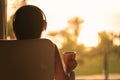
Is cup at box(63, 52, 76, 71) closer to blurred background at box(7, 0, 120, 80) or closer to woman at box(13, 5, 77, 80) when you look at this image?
woman at box(13, 5, 77, 80)

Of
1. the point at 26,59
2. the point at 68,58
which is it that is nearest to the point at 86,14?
the point at 68,58

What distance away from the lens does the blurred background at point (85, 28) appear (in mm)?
1690

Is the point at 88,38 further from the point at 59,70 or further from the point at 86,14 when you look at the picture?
the point at 59,70

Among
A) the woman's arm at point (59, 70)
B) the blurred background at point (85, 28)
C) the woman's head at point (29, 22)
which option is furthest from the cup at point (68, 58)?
the blurred background at point (85, 28)

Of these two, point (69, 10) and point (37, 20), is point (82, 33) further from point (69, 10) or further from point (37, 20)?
point (37, 20)

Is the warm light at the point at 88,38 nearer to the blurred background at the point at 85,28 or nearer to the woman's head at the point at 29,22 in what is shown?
the blurred background at the point at 85,28

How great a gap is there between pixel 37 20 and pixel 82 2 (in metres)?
0.61

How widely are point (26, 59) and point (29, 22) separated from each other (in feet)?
0.54

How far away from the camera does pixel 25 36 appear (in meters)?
1.17

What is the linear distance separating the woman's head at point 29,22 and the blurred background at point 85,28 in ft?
1.45

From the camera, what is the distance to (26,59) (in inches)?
42.3

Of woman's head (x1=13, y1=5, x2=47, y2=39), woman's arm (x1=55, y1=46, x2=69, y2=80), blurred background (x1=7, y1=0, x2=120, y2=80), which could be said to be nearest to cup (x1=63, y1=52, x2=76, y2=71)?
woman's arm (x1=55, y1=46, x2=69, y2=80)

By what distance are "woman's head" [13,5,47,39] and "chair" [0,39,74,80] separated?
0.32ft

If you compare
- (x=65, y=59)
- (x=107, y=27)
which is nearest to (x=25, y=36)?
(x=65, y=59)
